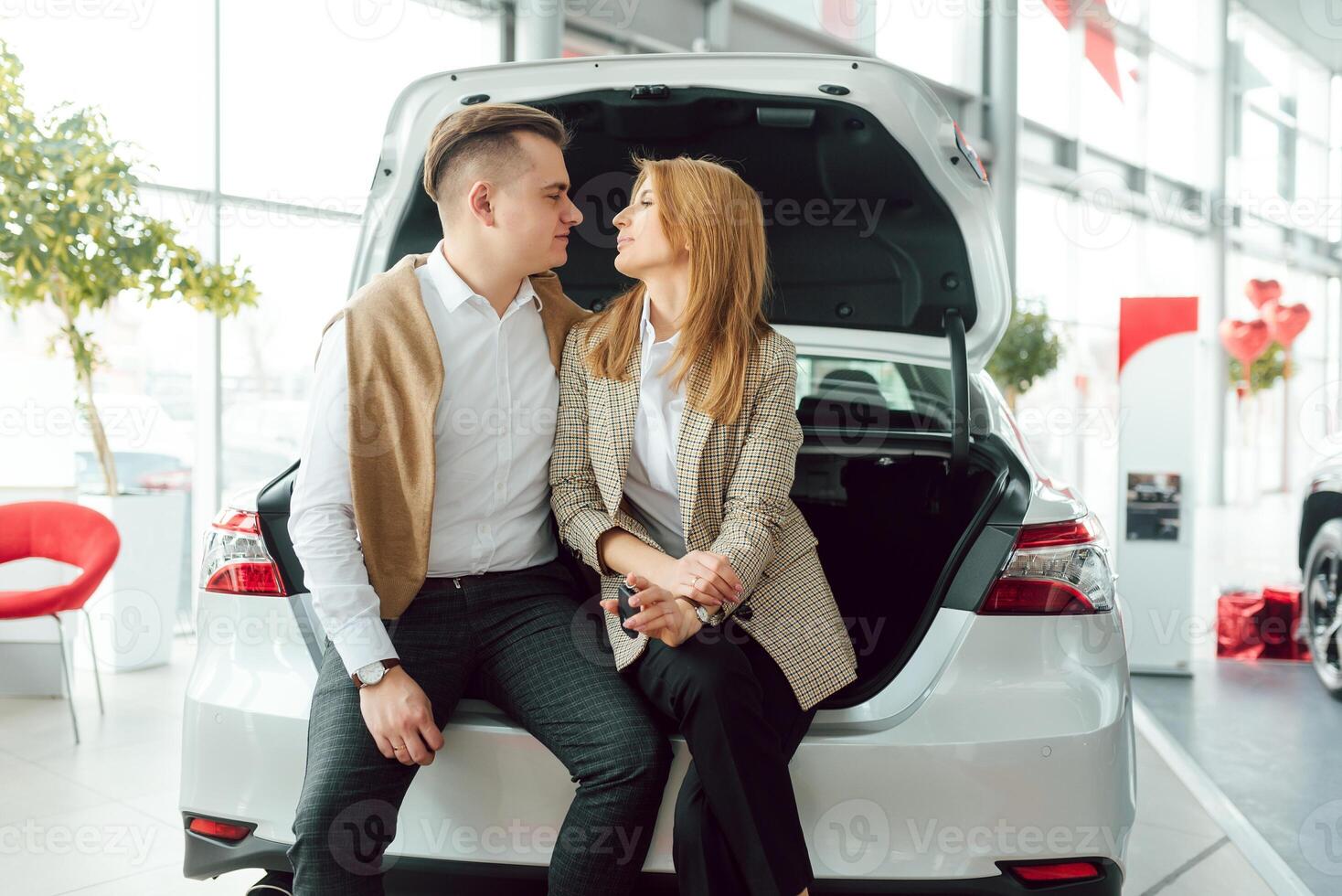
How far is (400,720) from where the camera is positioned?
1352 mm

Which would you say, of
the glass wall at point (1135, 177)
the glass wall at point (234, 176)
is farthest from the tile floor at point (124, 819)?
the glass wall at point (1135, 177)

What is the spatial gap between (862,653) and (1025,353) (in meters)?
6.82

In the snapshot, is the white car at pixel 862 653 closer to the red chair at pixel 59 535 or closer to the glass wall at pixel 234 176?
the red chair at pixel 59 535

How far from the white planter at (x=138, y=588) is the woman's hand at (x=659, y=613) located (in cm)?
320

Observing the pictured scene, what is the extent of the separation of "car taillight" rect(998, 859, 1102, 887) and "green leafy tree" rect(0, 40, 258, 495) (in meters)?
3.47

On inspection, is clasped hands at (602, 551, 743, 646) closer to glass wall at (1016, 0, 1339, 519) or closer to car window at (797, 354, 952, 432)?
car window at (797, 354, 952, 432)

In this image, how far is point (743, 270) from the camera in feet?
5.44

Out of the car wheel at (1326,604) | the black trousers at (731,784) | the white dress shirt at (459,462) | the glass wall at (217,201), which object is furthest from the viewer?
the glass wall at (217,201)

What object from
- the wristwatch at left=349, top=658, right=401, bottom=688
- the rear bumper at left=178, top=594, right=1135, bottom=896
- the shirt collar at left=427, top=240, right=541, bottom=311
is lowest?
the rear bumper at left=178, top=594, right=1135, bottom=896

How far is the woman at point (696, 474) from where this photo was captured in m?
1.44

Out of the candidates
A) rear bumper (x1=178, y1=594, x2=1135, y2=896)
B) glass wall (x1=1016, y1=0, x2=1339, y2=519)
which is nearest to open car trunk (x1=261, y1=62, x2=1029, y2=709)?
rear bumper (x1=178, y1=594, x2=1135, y2=896)

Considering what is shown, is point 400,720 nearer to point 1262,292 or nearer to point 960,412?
point 960,412

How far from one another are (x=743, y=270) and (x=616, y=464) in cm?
37

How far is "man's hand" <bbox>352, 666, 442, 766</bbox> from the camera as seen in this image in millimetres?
1347
